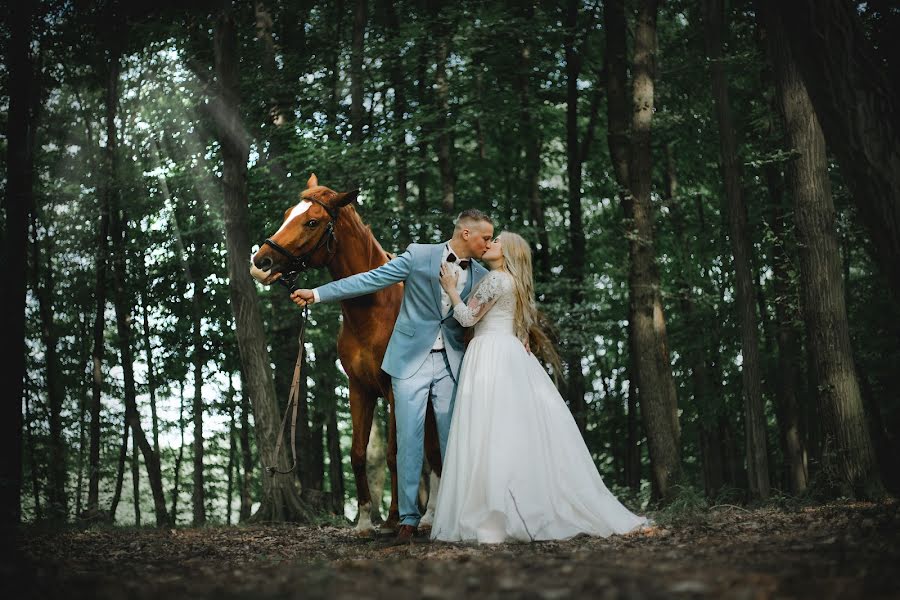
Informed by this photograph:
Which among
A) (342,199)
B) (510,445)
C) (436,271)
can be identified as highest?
(342,199)

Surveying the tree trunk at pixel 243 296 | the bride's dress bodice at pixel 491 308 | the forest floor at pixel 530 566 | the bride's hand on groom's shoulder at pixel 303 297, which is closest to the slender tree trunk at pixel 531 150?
the tree trunk at pixel 243 296

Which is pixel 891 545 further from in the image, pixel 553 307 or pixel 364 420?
pixel 553 307

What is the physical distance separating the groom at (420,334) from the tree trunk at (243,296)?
3922 mm

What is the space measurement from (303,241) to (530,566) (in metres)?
3.94

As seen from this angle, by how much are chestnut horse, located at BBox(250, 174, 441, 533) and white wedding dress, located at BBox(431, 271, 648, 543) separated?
3.05 feet

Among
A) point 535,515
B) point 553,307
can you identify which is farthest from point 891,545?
point 553,307

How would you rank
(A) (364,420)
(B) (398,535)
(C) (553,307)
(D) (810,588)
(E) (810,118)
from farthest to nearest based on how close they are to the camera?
(C) (553,307) → (E) (810,118) → (A) (364,420) → (B) (398,535) → (D) (810,588)

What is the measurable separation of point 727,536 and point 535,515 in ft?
4.60

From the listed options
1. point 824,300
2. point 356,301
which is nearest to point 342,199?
point 356,301

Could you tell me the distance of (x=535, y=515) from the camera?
6.52 m

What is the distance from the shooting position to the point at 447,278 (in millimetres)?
7496

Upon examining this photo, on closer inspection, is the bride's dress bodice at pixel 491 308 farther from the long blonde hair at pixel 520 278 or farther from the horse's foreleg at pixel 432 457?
the horse's foreleg at pixel 432 457

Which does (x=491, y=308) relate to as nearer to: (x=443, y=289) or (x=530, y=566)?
(x=443, y=289)

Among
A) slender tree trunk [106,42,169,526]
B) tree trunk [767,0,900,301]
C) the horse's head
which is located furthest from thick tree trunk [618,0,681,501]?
slender tree trunk [106,42,169,526]
